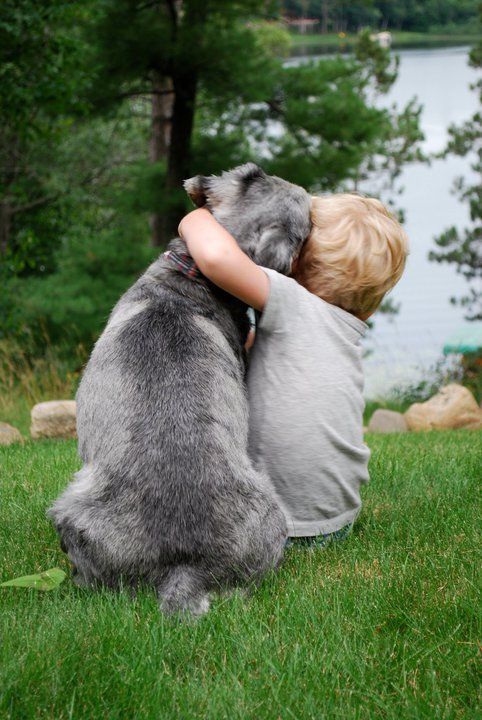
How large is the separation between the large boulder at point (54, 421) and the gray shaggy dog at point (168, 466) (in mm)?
4269

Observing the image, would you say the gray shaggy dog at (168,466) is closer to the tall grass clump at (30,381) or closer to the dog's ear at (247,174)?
the dog's ear at (247,174)

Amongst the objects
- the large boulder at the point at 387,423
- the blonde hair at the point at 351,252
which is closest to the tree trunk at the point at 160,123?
the large boulder at the point at 387,423

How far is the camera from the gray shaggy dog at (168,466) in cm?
254

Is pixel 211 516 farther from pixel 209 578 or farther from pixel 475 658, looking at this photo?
pixel 475 658

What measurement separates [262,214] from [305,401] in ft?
2.29

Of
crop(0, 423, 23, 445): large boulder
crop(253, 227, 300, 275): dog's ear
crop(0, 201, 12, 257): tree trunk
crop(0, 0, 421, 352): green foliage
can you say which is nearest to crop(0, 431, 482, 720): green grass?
crop(253, 227, 300, 275): dog's ear

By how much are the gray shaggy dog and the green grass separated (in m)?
0.14

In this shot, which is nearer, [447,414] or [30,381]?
[447,414]

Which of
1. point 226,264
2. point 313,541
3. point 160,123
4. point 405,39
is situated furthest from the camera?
point 405,39

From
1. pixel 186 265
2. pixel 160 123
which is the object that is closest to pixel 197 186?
pixel 186 265

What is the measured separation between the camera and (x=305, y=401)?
10.1 ft

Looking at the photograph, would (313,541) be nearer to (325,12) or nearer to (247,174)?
(247,174)

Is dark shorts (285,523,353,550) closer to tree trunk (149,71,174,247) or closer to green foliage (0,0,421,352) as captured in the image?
green foliage (0,0,421,352)

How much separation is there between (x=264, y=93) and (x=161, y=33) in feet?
5.55
